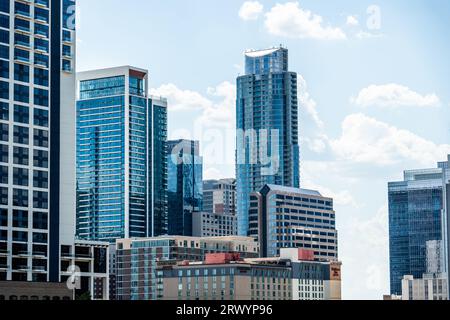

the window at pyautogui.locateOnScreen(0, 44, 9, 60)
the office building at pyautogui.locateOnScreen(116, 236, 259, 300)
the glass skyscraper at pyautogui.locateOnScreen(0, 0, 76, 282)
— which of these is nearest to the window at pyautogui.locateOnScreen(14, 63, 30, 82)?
the glass skyscraper at pyautogui.locateOnScreen(0, 0, 76, 282)

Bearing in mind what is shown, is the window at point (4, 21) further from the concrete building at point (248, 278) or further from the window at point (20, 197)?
the concrete building at point (248, 278)

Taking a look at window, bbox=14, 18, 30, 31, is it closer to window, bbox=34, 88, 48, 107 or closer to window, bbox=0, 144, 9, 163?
window, bbox=34, 88, 48, 107

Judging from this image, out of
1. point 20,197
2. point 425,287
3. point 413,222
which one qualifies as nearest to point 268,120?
point 413,222

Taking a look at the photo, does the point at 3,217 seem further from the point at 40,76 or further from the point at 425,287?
the point at 425,287

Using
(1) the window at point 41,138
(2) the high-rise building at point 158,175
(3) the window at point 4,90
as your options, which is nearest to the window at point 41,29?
(3) the window at point 4,90
